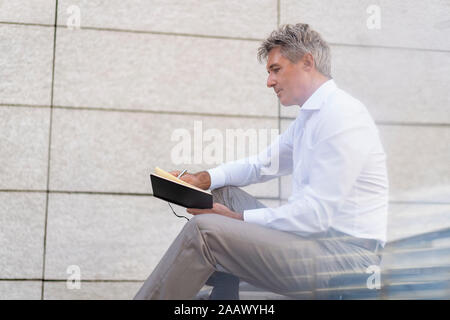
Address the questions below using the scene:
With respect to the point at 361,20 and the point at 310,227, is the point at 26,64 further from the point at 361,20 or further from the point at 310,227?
the point at 310,227

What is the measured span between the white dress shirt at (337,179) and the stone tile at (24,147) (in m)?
2.13

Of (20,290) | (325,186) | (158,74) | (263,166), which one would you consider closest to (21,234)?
(20,290)

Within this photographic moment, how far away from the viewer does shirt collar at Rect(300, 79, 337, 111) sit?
2.44 metres

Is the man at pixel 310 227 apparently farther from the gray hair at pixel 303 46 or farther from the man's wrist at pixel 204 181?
the man's wrist at pixel 204 181

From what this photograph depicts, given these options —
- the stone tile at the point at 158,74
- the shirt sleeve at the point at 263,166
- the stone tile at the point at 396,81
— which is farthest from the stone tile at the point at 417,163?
the shirt sleeve at the point at 263,166

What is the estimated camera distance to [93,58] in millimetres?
3988

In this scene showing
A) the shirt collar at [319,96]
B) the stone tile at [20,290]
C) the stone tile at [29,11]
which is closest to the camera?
the shirt collar at [319,96]

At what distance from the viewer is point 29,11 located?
3.96 meters

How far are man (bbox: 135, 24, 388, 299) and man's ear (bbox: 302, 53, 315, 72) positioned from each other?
0.15m

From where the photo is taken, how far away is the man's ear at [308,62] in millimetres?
2627

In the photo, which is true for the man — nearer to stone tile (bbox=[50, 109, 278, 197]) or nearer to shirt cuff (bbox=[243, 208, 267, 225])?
shirt cuff (bbox=[243, 208, 267, 225])

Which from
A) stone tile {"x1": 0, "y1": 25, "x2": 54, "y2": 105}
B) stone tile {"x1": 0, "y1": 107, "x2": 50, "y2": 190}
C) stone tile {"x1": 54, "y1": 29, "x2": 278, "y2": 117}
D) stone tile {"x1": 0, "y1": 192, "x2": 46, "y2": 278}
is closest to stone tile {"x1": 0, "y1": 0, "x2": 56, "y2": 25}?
stone tile {"x1": 0, "y1": 25, "x2": 54, "y2": 105}
